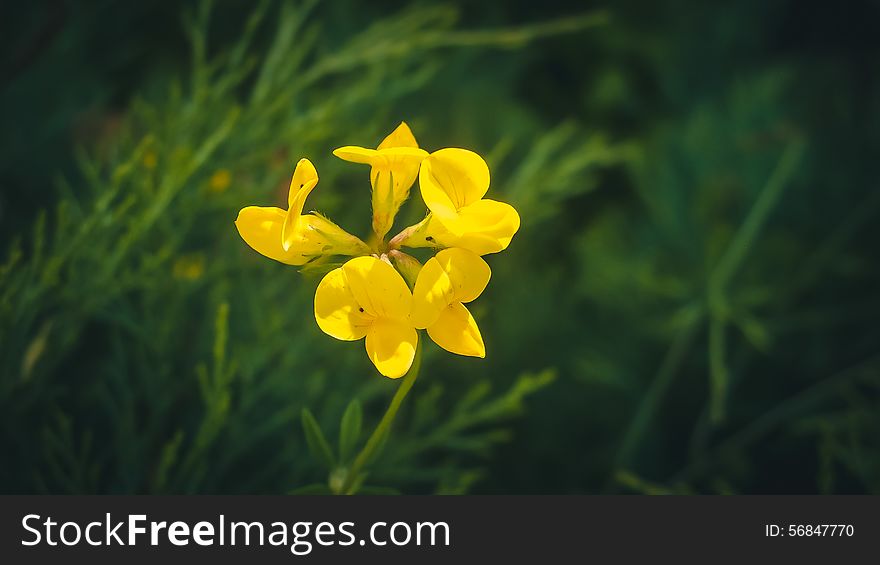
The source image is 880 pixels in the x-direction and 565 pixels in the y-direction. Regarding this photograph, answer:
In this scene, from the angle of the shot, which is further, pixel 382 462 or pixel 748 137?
pixel 748 137

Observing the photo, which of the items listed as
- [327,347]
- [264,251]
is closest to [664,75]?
[327,347]

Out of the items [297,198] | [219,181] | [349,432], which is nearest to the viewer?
[297,198]

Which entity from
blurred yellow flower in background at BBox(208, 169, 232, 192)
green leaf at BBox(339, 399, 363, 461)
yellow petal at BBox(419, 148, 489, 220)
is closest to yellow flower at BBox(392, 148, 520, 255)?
yellow petal at BBox(419, 148, 489, 220)

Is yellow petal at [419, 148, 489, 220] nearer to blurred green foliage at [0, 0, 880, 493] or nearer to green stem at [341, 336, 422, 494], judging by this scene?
green stem at [341, 336, 422, 494]

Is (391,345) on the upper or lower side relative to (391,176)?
lower

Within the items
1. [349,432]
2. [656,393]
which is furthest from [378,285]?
[656,393]

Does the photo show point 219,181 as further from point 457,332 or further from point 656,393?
point 656,393

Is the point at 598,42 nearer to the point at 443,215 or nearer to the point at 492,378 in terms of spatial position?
the point at 492,378

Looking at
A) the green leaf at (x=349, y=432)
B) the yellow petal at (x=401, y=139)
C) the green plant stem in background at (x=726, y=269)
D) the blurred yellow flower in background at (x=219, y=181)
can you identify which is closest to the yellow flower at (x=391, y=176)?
the yellow petal at (x=401, y=139)
